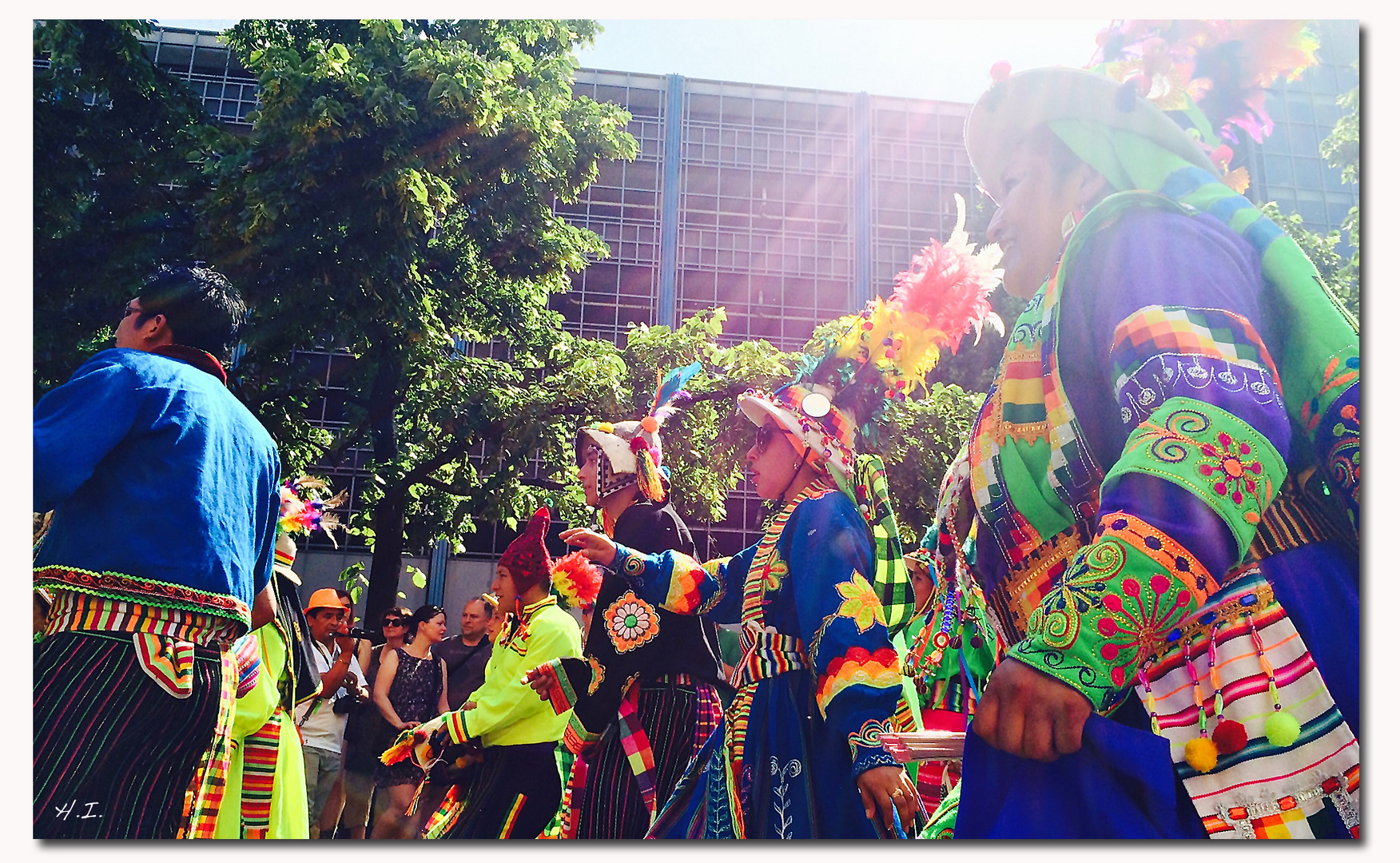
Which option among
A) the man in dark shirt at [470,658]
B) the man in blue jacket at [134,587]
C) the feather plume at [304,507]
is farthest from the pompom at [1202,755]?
the man in dark shirt at [470,658]

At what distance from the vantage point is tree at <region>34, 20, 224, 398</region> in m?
4.32

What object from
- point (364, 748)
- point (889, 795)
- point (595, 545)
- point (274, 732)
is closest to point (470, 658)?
point (364, 748)

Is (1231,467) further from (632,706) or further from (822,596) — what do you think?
(632,706)

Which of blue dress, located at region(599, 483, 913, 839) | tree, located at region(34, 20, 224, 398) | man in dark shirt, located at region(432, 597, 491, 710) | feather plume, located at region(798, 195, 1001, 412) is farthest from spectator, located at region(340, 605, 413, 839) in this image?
feather plume, located at region(798, 195, 1001, 412)

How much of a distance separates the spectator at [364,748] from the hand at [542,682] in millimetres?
2434

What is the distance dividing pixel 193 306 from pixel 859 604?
1.69 metres

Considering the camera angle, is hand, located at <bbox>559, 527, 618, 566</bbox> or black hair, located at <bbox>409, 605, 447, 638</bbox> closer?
hand, located at <bbox>559, 527, 618, 566</bbox>

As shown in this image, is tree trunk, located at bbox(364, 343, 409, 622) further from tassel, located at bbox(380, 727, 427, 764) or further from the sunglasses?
the sunglasses

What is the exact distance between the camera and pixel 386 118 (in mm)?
6008

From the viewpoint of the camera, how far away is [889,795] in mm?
2074

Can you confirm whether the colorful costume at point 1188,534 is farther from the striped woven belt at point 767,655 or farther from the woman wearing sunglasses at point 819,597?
the striped woven belt at point 767,655

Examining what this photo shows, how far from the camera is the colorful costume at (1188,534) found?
1170mm

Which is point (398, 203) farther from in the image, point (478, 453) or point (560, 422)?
point (478, 453)

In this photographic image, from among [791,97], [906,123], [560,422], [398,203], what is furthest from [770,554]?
[560,422]
